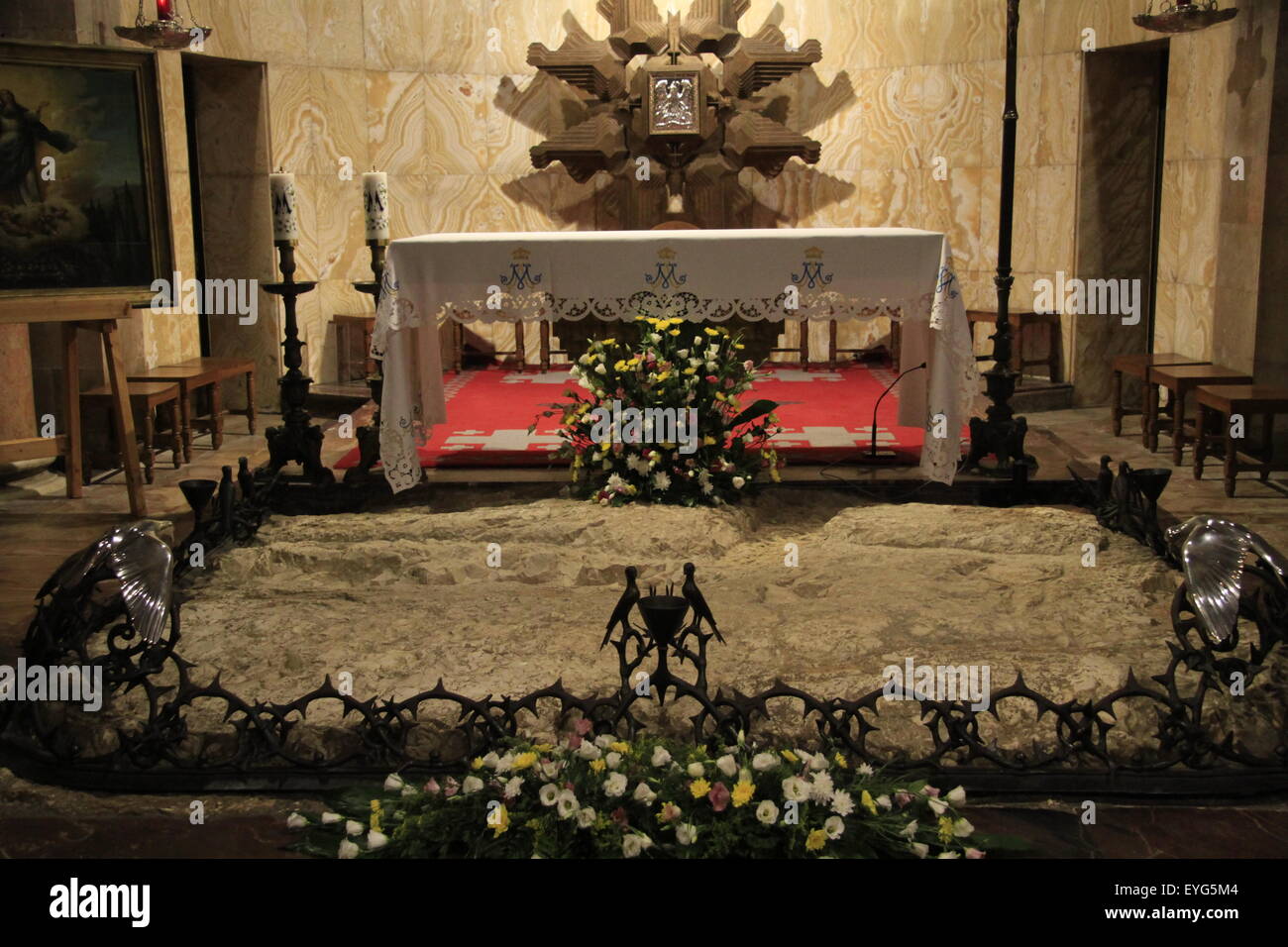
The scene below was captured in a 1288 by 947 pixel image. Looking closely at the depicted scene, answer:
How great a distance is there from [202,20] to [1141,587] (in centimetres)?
728

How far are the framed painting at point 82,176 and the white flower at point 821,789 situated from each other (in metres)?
5.98

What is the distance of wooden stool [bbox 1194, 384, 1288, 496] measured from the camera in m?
7.17

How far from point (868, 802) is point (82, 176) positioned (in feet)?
20.7

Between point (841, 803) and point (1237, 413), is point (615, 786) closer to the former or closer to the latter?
point (841, 803)

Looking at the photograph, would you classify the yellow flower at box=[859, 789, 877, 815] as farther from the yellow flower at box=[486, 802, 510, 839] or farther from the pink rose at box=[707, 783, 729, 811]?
the yellow flower at box=[486, 802, 510, 839]

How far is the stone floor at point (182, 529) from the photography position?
135 inches

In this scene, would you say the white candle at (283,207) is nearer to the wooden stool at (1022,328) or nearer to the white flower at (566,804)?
the white flower at (566,804)

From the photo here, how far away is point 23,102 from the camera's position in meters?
7.38

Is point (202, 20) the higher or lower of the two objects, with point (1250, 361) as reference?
higher

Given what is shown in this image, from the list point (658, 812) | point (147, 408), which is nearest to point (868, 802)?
point (658, 812)

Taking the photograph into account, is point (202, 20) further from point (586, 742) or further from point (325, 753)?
point (586, 742)
